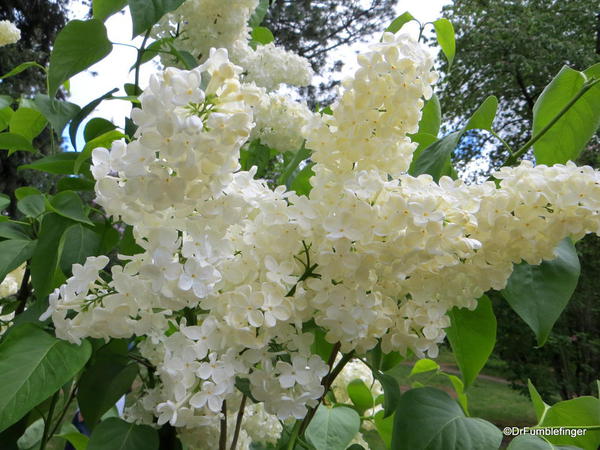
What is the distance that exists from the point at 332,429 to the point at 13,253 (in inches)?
18.1

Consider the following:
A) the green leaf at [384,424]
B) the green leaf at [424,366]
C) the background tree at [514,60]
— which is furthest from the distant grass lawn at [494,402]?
the green leaf at [384,424]

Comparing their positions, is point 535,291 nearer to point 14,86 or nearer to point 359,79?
point 359,79

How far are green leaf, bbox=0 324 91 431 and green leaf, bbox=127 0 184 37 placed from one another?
0.33 metres

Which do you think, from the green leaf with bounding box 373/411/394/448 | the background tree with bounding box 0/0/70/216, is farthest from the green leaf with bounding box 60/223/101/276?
the background tree with bounding box 0/0/70/216

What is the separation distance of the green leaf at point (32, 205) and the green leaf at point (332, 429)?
486mm

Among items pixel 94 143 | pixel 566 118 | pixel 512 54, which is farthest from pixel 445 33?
pixel 512 54

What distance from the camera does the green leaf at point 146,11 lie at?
61cm

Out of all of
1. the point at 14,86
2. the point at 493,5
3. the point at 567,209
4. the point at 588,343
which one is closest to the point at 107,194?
the point at 567,209

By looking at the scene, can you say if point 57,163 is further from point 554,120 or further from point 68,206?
point 554,120

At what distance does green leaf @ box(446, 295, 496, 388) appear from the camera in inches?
23.8

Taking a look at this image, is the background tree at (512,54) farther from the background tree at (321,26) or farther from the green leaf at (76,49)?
the green leaf at (76,49)

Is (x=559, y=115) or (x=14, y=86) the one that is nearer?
(x=559, y=115)

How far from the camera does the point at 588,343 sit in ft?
20.1

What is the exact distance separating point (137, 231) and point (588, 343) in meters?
6.63
